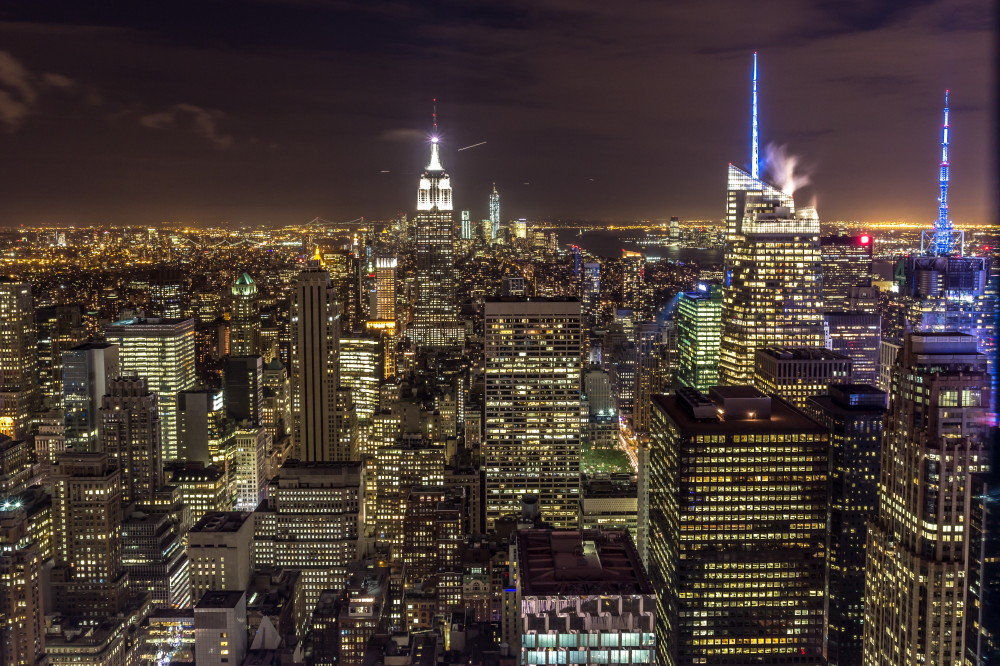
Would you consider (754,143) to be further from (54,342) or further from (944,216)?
(54,342)

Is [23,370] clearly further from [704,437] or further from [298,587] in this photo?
[704,437]

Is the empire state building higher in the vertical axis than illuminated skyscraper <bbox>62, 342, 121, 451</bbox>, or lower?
Answer: higher

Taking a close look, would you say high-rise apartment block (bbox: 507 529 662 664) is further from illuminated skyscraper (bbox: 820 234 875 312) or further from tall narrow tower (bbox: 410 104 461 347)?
tall narrow tower (bbox: 410 104 461 347)

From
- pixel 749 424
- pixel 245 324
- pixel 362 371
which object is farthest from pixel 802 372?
pixel 245 324

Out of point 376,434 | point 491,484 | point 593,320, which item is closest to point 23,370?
point 376,434

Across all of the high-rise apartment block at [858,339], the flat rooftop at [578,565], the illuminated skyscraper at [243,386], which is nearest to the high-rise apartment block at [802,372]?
the high-rise apartment block at [858,339]

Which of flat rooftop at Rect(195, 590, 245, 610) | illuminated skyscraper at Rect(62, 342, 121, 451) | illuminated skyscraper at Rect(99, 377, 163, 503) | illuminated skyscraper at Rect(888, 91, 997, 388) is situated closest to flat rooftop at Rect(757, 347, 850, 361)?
illuminated skyscraper at Rect(888, 91, 997, 388)
